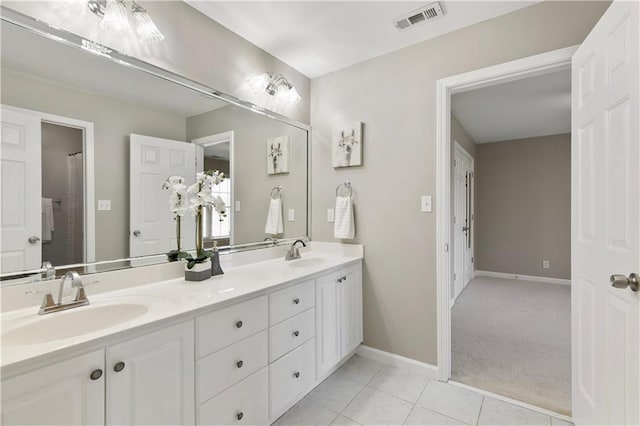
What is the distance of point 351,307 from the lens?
2.32 meters

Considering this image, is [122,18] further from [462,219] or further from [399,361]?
[462,219]

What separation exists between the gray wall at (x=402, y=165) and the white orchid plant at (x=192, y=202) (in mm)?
1170

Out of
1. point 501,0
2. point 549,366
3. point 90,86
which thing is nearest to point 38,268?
point 90,86

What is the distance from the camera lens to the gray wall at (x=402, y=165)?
205 cm

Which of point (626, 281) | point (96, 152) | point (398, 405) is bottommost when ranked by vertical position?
point (398, 405)

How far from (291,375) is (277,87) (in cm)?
205

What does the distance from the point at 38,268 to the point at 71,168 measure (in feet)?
1.47

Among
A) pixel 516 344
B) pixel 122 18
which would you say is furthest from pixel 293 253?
pixel 516 344

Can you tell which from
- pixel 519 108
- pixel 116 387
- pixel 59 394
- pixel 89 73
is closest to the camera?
pixel 59 394

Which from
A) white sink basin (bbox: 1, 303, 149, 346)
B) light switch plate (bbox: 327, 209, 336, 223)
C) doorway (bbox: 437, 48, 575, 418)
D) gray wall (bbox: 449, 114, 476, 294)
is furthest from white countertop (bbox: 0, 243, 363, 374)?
gray wall (bbox: 449, 114, 476, 294)

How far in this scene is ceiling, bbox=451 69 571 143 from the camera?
3.03m

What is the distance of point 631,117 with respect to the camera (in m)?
1.14

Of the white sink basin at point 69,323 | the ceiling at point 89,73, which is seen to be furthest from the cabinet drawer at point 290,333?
the ceiling at point 89,73

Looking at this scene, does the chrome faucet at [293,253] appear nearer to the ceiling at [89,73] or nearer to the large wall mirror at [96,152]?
the large wall mirror at [96,152]
